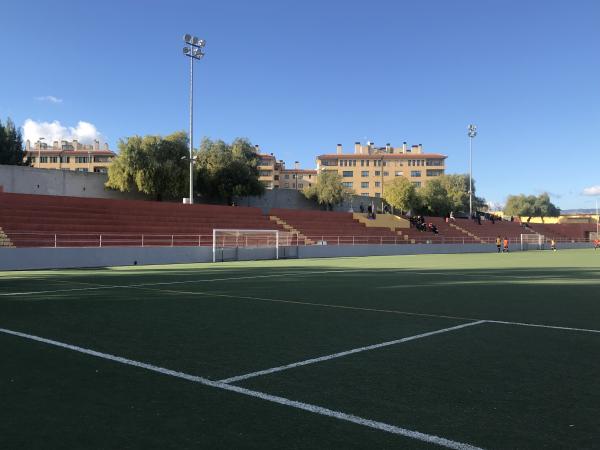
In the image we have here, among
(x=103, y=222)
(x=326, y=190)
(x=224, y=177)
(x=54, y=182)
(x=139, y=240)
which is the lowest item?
(x=139, y=240)

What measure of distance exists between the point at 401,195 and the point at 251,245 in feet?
136

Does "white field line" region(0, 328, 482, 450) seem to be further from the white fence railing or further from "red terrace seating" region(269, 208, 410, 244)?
"red terrace seating" region(269, 208, 410, 244)

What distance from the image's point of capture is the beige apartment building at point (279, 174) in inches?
4995

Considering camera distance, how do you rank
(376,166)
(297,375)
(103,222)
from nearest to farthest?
(297,375) → (103,222) → (376,166)

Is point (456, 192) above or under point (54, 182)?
above

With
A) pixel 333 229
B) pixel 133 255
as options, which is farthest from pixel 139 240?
pixel 333 229

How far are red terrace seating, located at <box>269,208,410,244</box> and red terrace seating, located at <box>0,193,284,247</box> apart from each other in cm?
497

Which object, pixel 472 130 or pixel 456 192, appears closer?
pixel 472 130

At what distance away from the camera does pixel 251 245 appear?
33562 millimetres

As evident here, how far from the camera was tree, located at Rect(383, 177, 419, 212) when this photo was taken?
71312 mm

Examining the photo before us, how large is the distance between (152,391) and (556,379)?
3708mm

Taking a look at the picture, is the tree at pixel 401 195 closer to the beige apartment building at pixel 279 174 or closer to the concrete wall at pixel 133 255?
the concrete wall at pixel 133 255

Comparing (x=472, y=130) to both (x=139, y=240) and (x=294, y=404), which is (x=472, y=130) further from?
(x=294, y=404)

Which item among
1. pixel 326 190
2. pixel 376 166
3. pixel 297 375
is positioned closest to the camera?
pixel 297 375
